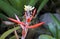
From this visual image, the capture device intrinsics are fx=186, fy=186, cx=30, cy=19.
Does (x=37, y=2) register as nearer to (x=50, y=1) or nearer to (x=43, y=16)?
(x=43, y=16)

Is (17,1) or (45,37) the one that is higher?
(17,1)

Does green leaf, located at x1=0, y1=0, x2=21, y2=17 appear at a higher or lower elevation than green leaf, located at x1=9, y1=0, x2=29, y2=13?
lower

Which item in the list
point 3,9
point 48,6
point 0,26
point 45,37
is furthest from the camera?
point 48,6

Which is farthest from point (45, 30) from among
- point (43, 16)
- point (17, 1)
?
point (17, 1)

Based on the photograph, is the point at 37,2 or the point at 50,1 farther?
the point at 50,1

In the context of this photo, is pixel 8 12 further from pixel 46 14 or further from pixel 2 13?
pixel 46 14

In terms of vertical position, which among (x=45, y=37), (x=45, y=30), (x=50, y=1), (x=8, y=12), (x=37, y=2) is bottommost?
(x=45, y=37)

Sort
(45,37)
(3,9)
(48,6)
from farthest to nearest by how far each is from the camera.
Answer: (48,6) < (3,9) < (45,37)

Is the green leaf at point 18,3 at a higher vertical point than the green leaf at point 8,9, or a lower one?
higher

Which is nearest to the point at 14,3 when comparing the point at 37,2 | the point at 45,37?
the point at 37,2
